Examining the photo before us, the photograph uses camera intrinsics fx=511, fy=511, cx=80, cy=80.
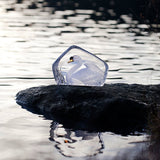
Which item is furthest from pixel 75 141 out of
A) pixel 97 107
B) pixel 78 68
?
pixel 78 68

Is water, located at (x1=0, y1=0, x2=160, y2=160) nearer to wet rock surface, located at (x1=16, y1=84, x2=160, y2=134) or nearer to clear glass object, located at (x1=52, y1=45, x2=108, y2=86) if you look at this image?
wet rock surface, located at (x1=16, y1=84, x2=160, y2=134)

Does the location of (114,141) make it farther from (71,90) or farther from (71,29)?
(71,29)

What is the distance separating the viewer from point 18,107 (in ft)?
25.9

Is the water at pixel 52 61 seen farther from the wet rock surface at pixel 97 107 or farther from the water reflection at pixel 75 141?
the wet rock surface at pixel 97 107

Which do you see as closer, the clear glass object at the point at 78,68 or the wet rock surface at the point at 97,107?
the wet rock surface at the point at 97,107

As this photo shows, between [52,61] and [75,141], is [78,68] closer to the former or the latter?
[75,141]

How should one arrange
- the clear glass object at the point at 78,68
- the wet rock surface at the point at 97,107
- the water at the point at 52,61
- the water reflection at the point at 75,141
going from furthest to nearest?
1. the clear glass object at the point at 78,68
2. the wet rock surface at the point at 97,107
3. the water at the point at 52,61
4. the water reflection at the point at 75,141

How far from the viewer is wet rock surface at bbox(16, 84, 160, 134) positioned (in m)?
7.06

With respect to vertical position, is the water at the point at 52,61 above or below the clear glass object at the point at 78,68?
below

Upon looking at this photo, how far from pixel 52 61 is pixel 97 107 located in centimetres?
591

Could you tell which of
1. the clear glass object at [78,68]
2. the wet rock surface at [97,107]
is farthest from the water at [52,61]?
the clear glass object at [78,68]

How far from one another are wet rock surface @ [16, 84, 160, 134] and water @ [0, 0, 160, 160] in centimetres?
26

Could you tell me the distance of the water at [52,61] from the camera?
19.6 ft

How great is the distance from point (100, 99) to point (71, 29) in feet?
42.4
